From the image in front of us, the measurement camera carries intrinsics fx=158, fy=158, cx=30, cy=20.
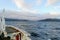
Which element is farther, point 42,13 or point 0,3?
point 42,13

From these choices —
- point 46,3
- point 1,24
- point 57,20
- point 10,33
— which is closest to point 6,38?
point 10,33

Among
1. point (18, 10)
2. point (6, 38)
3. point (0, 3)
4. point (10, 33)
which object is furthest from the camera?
point (18, 10)

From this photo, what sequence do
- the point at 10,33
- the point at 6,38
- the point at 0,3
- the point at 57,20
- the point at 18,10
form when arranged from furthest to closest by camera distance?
the point at 57,20, the point at 18,10, the point at 0,3, the point at 10,33, the point at 6,38

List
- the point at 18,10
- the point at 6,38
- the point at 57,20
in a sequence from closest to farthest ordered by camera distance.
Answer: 1. the point at 6,38
2. the point at 18,10
3. the point at 57,20

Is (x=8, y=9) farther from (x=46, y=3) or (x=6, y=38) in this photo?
(x=6, y=38)

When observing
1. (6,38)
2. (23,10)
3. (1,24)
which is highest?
(23,10)

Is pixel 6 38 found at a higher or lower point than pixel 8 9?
lower

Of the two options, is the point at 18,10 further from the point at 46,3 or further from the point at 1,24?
the point at 1,24

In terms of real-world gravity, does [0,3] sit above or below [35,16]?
above

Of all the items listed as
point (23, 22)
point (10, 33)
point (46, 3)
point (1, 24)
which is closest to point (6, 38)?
point (10, 33)
